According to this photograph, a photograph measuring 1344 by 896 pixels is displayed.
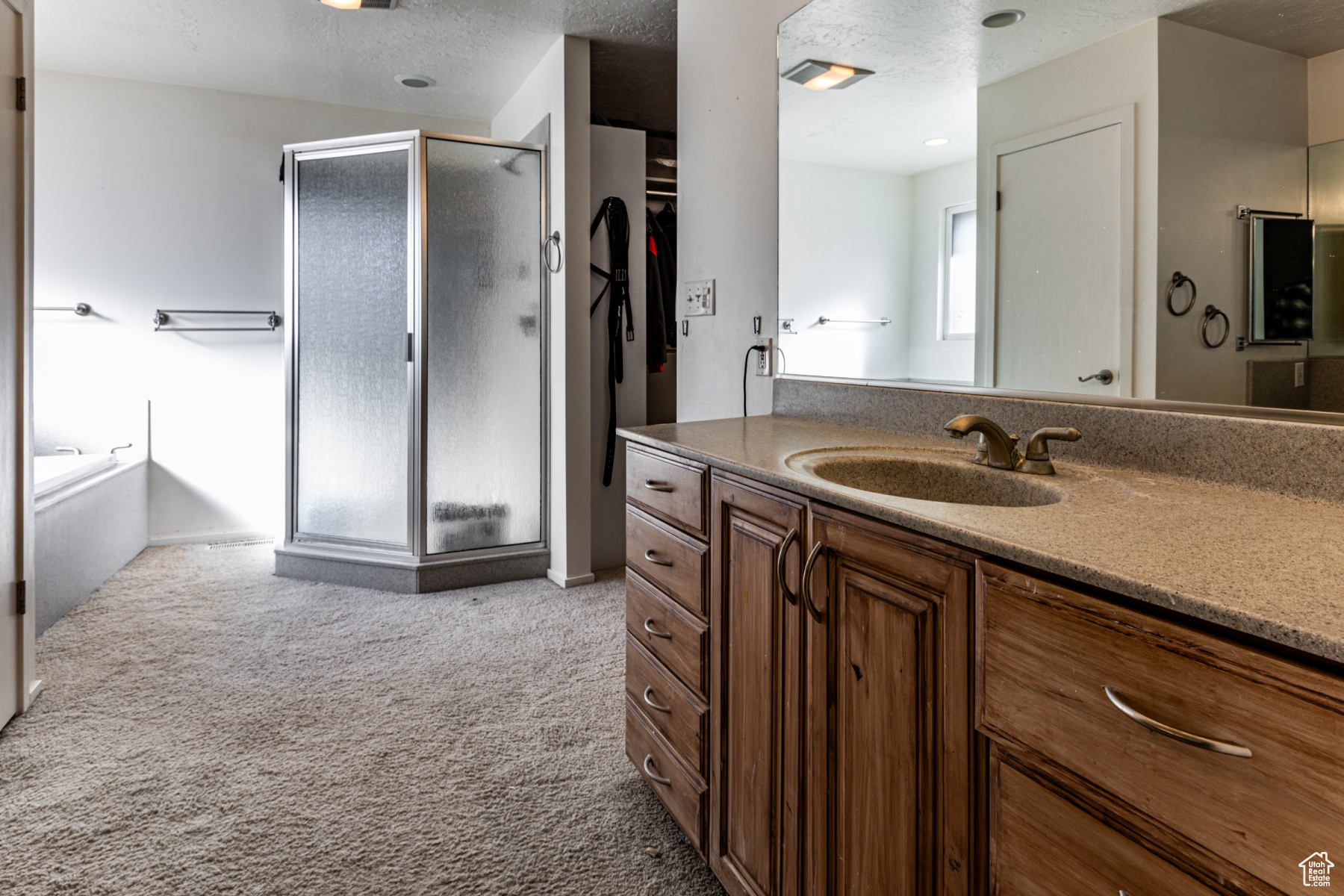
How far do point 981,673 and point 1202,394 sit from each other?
645 millimetres

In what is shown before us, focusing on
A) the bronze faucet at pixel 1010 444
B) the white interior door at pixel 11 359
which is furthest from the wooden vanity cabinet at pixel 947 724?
the white interior door at pixel 11 359

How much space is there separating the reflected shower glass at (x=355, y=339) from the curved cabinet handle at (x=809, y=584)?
267 cm

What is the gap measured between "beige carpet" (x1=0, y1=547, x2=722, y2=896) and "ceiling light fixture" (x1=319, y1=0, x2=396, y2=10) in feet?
7.79

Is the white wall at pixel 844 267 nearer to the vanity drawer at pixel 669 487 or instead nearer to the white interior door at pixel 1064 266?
the white interior door at pixel 1064 266

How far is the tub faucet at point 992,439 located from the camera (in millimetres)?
1236

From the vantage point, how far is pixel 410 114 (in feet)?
14.5

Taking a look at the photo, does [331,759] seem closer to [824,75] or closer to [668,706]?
[668,706]

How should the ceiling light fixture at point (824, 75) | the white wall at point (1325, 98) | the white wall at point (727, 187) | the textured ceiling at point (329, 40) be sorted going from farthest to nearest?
the textured ceiling at point (329, 40) < the white wall at point (727, 187) < the ceiling light fixture at point (824, 75) < the white wall at point (1325, 98)

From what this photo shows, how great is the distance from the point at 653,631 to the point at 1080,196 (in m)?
1.16

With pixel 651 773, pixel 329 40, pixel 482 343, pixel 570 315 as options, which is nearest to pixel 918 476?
pixel 651 773

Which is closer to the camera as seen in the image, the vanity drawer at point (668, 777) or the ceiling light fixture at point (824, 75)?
the vanity drawer at point (668, 777)

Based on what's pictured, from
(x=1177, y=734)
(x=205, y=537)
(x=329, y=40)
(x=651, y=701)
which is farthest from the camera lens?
(x=205, y=537)

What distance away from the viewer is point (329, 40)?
131 inches

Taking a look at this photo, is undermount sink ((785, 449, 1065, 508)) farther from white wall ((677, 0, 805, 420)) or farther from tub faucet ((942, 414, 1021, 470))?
white wall ((677, 0, 805, 420))
